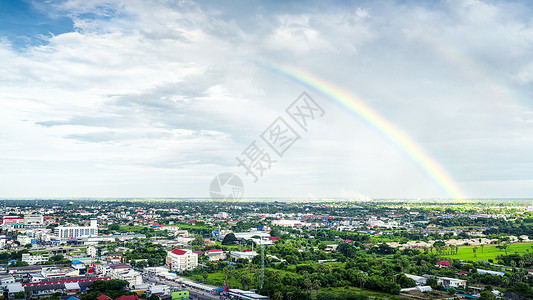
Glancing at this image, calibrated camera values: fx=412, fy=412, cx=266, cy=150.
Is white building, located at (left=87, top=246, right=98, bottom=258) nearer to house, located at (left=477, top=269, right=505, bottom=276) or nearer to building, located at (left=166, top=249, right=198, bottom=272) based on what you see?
building, located at (left=166, top=249, right=198, bottom=272)

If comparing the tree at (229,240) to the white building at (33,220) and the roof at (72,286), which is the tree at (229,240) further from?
the white building at (33,220)

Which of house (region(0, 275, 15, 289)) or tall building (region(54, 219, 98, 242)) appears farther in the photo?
tall building (region(54, 219, 98, 242))

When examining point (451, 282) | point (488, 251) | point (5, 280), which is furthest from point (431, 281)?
point (5, 280)

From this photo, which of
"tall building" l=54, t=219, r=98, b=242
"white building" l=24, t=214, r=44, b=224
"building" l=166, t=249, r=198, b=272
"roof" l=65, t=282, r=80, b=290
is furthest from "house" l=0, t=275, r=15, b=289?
"white building" l=24, t=214, r=44, b=224

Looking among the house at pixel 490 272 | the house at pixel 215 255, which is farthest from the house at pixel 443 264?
the house at pixel 215 255

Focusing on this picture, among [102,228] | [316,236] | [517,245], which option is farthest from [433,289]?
[102,228]

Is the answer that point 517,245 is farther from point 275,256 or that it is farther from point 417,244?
point 275,256
